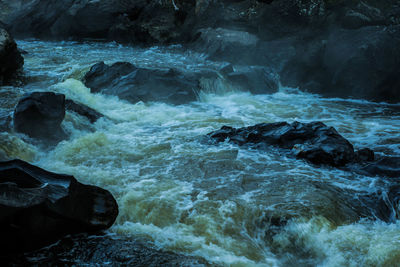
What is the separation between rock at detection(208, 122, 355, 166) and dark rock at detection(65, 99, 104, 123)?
2746 millimetres

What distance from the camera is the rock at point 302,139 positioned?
237 inches

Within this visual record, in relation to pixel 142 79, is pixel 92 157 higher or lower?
lower

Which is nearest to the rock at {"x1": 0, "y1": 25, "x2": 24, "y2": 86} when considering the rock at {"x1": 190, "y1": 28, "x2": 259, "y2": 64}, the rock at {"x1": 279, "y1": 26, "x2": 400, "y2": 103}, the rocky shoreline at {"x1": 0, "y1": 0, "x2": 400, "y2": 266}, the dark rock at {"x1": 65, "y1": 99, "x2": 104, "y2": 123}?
the rocky shoreline at {"x1": 0, "y1": 0, "x2": 400, "y2": 266}

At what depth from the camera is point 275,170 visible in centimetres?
572

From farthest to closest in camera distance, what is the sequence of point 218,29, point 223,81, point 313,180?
point 218,29, point 223,81, point 313,180

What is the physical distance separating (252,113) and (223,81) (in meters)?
2.76

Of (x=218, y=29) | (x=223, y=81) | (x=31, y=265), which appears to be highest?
(x=218, y=29)

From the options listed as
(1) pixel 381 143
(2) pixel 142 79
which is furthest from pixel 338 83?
(2) pixel 142 79

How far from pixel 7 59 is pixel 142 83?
4.31 m

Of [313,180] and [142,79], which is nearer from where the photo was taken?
[313,180]

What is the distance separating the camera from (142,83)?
10414 mm

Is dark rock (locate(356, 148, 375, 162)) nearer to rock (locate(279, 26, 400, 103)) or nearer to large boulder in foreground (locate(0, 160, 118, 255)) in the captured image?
large boulder in foreground (locate(0, 160, 118, 255))

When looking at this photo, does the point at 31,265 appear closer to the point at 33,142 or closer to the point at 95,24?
the point at 33,142

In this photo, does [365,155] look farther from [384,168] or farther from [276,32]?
[276,32]
